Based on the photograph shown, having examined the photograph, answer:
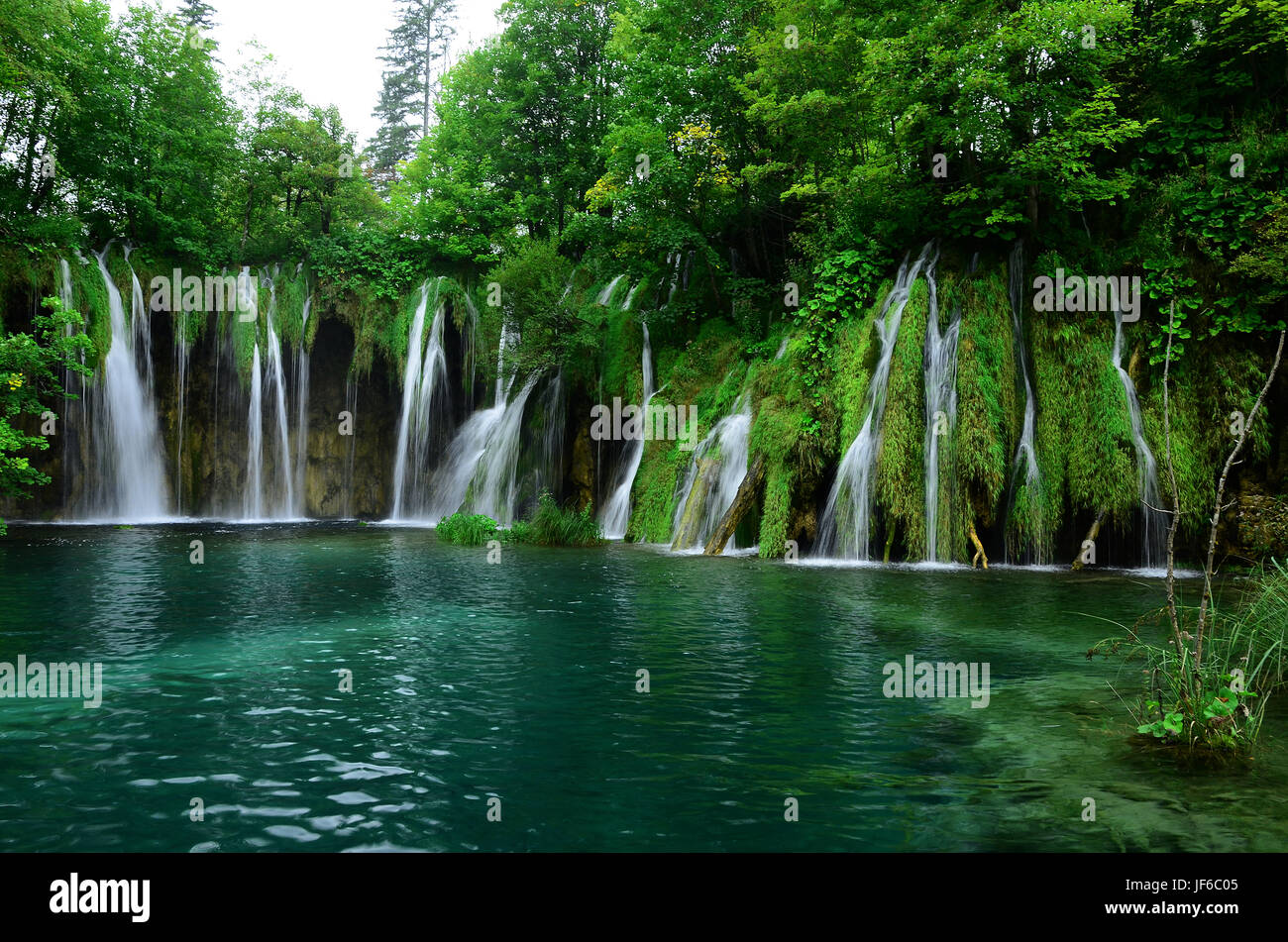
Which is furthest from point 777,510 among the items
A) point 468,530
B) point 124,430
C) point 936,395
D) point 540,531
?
point 124,430

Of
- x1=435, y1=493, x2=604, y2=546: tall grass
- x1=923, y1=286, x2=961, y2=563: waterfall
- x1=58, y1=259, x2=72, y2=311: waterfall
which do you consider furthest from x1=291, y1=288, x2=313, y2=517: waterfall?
x1=923, y1=286, x2=961, y2=563: waterfall

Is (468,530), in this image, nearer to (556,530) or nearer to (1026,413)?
(556,530)

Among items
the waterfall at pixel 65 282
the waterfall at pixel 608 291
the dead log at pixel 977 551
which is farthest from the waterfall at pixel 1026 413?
the waterfall at pixel 65 282

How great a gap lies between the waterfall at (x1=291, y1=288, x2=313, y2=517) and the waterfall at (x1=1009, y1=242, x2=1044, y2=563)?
2342cm

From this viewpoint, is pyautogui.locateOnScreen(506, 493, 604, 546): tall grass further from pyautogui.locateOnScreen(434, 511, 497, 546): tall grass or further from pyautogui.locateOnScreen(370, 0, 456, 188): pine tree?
pyautogui.locateOnScreen(370, 0, 456, 188): pine tree

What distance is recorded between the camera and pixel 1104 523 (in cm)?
1430

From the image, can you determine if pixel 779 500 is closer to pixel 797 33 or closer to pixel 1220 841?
pixel 797 33

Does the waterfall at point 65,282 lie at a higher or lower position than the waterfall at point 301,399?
higher

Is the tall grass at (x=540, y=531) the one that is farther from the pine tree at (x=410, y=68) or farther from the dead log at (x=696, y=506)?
the pine tree at (x=410, y=68)

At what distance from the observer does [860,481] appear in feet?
49.2

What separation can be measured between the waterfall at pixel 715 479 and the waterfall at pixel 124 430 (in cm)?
1899

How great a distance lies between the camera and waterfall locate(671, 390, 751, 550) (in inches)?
685

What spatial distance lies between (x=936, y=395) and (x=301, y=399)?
74.9ft

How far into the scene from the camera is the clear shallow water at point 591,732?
12.7ft
